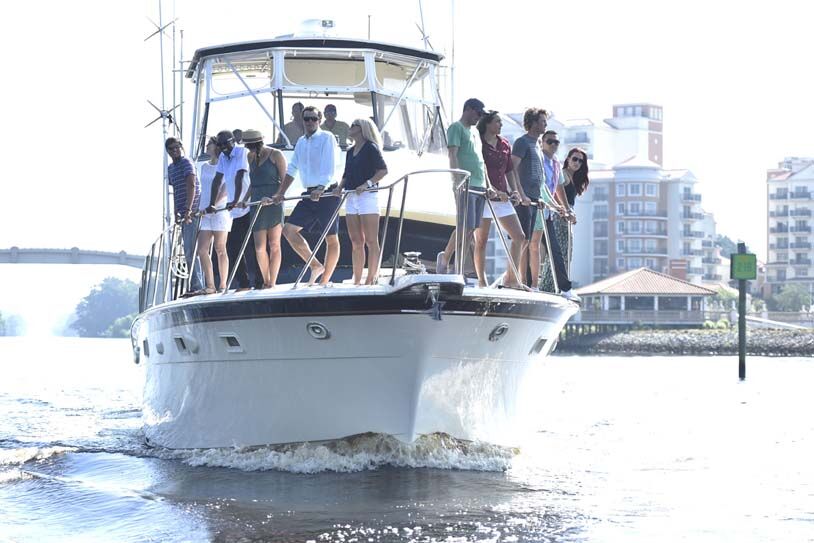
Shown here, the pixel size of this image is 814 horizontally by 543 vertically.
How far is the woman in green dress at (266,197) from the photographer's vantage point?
12.6 m

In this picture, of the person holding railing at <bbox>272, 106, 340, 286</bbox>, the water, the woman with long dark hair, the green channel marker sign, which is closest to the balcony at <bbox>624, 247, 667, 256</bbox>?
the green channel marker sign

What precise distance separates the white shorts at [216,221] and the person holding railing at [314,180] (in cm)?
106

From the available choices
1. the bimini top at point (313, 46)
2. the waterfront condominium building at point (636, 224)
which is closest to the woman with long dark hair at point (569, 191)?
the bimini top at point (313, 46)

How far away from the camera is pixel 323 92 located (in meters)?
15.4

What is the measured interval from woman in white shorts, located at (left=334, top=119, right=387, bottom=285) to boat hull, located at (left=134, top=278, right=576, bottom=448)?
0.59 meters

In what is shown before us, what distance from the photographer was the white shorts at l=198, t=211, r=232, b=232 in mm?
13312

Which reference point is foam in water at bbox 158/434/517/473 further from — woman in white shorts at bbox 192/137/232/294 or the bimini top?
the bimini top

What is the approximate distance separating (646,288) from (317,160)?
96.8 meters

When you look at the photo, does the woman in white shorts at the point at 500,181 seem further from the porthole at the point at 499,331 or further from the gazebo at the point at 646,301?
the gazebo at the point at 646,301

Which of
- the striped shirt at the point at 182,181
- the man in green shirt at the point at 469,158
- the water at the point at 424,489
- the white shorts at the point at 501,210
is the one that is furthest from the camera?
the striped shirt at the point at 182,181

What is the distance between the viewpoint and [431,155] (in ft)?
51.0

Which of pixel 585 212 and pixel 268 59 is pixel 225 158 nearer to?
pixel 268 59

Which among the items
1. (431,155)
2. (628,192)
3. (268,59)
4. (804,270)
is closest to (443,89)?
(431,155)

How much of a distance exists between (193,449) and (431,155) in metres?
4.61
